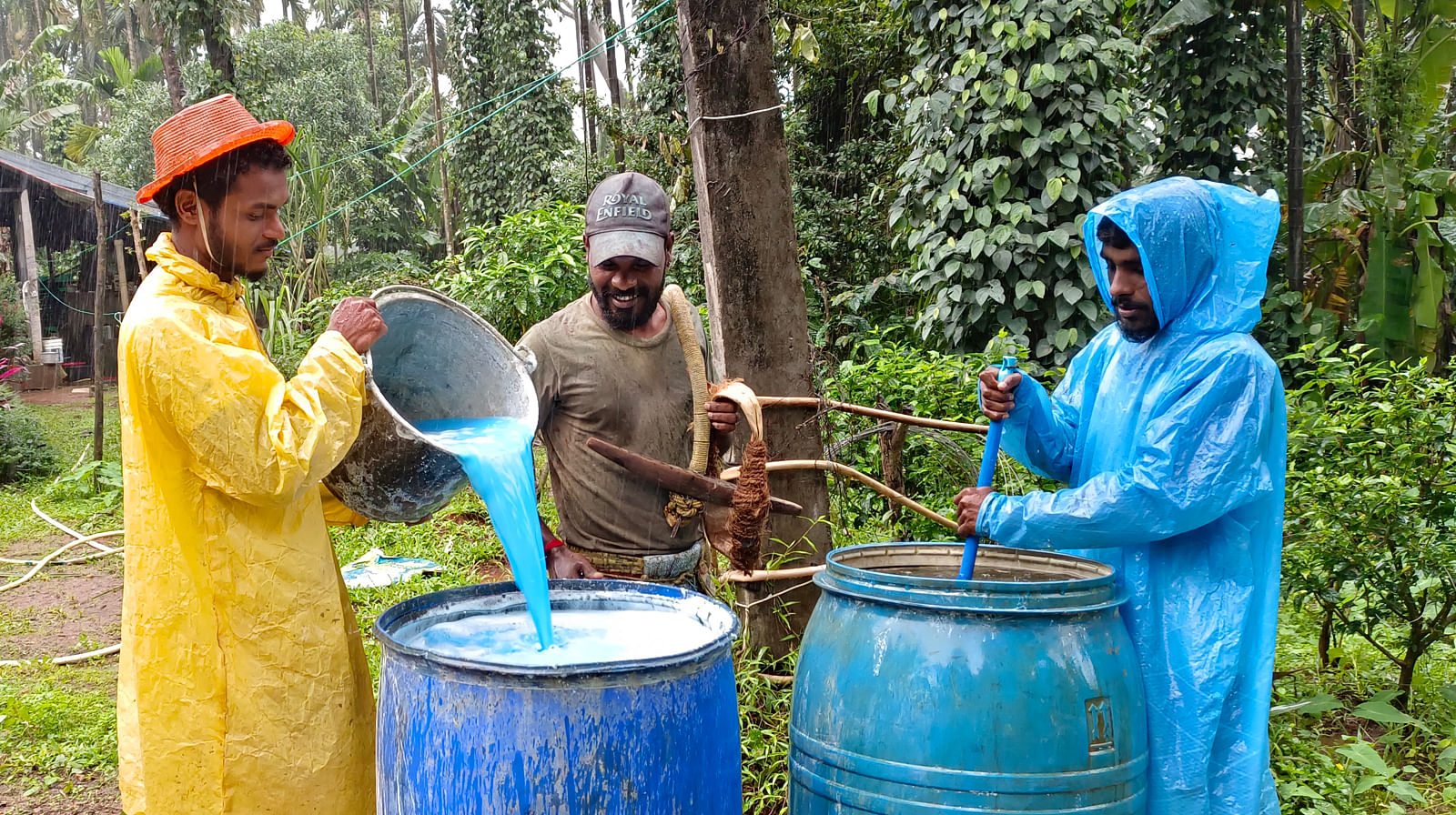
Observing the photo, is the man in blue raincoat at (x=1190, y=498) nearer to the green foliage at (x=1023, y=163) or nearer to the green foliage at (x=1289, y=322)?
the green foliage at (x=1023, y=163)

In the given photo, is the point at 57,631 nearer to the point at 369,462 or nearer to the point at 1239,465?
the point at 369,462

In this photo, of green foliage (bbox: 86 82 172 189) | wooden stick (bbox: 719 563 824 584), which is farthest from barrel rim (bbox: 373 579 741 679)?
green foliage (bbox: 86 82 172 189)

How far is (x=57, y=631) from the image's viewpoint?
589cm

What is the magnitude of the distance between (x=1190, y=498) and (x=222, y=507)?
204 cm

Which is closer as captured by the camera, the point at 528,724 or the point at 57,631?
the point at 528,724

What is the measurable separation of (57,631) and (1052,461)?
5515 mm

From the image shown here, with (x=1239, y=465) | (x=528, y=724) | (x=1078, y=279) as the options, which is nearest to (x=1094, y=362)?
(x=1239, y=465)

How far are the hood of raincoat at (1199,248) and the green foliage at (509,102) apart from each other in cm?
1397

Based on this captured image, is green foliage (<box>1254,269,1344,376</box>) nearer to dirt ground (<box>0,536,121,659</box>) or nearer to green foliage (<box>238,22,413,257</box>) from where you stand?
dirt ground (<box>0,536,121,659</box>)

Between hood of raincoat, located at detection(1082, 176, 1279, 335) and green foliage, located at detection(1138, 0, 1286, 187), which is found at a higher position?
green foliage, located at detection(1138, 0, 1286, 187)

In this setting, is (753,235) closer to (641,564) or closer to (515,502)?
(641,564)

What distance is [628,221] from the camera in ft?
9.14

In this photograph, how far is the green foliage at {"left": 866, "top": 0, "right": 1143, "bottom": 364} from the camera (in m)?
6.09

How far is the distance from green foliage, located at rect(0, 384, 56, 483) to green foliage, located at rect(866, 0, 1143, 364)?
8814 millimetres
